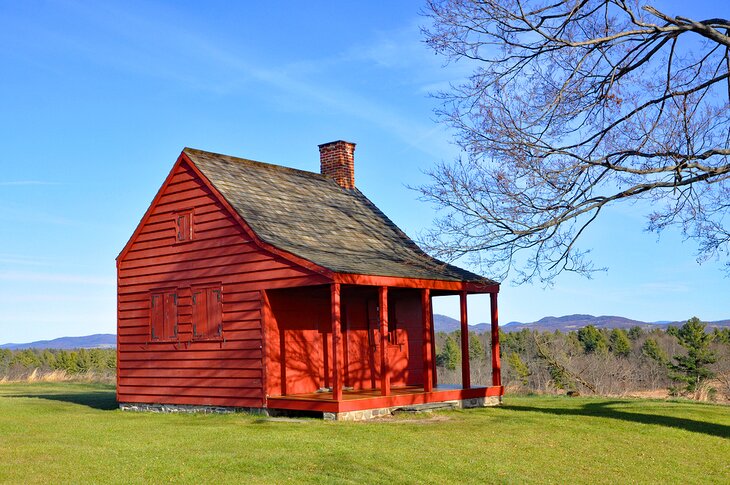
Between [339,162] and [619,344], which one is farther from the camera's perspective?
[619,344]

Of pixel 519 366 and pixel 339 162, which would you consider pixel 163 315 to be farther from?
pixel 519 366

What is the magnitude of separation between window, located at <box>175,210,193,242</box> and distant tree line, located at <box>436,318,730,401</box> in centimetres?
1466

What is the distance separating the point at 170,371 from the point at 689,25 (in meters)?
14.2

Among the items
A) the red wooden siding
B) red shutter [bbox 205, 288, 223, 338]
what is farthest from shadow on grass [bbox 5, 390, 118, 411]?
red shutter [bbox 205, 288, 223, 338]

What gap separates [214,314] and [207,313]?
253 mm

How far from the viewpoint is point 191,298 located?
2005 cm

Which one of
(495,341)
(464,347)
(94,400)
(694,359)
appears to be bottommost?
(694,359)

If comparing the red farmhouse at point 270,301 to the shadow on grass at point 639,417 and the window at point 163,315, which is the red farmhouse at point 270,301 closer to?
the window at point 163,315

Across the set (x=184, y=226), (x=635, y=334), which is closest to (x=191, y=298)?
(x=184, y=226)

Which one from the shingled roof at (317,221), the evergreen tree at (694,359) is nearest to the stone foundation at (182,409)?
the shingled roof at (317,221)

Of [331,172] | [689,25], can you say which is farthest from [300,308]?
[689,25]

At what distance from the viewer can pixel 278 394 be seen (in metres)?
18.7

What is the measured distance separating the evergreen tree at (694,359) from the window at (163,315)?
3945cm

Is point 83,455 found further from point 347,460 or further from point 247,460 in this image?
point 347,460
